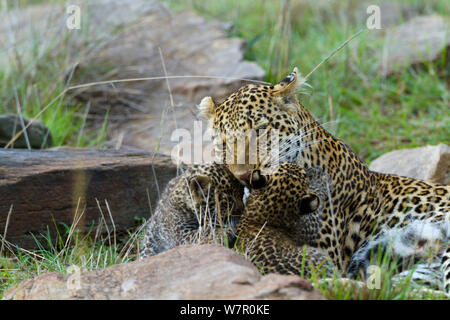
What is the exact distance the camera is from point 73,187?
756 centimetres

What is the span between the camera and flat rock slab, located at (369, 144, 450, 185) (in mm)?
8469

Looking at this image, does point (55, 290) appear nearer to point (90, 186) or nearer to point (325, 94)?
point (90, 186)

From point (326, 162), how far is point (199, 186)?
124 cm

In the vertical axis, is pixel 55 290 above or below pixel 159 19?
below

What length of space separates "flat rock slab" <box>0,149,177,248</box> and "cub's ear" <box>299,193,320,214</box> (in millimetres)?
1954

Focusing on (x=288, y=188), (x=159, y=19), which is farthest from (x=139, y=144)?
(x=288, y=188)

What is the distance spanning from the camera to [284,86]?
258 inches

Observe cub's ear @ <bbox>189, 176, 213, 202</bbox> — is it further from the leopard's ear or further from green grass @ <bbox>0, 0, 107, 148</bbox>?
green grass @ <bbox>0, 0, 107, 148</bbox>

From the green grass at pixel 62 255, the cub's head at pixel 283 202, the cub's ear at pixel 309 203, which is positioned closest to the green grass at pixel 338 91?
the green grass at pixel 62 255

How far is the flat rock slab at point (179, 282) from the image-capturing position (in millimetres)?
4207

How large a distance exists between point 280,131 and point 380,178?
139 cm

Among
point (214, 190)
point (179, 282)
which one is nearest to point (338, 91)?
point (214, 190)
